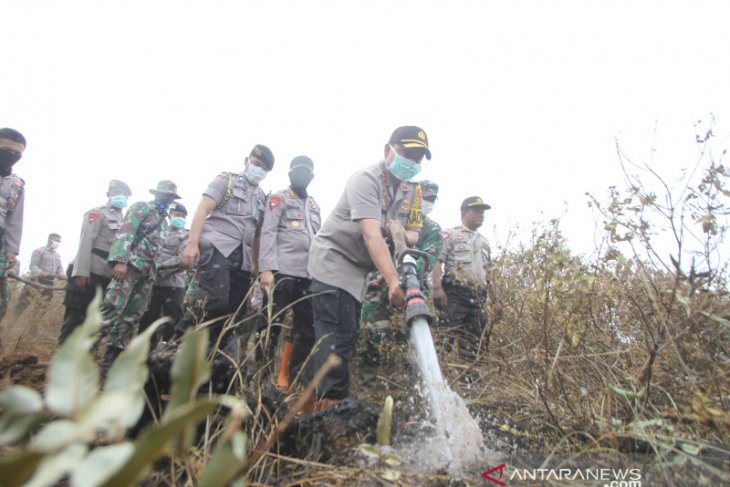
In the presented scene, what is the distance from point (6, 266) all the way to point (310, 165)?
2.64 metres

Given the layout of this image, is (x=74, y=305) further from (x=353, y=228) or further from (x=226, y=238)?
(x=353, y=228)

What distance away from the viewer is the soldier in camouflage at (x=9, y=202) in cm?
339

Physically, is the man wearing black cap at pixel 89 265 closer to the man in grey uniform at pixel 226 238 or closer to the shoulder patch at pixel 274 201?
the man in grey uniform at pixel 226 238

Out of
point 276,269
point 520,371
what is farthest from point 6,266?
point 520,371

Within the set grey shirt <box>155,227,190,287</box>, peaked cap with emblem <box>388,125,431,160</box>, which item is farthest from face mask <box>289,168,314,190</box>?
peaked cap with emblem <box>388,125,431,160</box>

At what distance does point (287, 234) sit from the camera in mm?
3717

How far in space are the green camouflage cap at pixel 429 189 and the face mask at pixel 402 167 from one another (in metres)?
2.20

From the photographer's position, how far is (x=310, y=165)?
4090mm

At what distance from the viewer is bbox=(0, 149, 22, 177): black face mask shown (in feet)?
11.0

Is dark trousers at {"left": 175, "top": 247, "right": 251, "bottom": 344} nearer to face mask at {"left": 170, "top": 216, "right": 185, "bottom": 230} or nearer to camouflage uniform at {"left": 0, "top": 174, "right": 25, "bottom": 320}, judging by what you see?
camouflage uniform at {"left": 0, "top": 174, "right": 25, "bottom": 320}


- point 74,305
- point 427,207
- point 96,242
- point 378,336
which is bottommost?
point 378,336

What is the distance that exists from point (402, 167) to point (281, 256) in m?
1.44

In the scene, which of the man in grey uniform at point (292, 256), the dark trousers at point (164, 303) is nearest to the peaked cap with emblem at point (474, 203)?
the man in grey uniform at point (292, 256)

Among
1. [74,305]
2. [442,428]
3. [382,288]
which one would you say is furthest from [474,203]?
[74,305]
